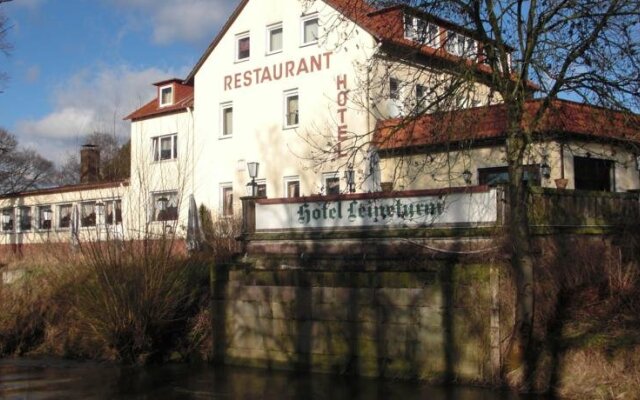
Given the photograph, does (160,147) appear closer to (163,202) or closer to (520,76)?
(163,202)

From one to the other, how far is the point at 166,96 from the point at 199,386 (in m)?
24.2

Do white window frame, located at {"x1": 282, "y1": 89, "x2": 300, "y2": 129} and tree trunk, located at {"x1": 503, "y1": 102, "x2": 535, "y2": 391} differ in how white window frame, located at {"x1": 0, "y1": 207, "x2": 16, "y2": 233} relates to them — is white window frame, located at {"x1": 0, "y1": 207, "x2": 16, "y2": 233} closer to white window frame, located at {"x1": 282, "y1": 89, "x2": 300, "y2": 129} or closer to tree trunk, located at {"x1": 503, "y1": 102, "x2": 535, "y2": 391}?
white window frame, located at {"x1": 282, "y1": 89, "x2": 300, "y2": 129}

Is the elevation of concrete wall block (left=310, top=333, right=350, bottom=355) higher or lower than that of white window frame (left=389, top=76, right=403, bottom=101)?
lower

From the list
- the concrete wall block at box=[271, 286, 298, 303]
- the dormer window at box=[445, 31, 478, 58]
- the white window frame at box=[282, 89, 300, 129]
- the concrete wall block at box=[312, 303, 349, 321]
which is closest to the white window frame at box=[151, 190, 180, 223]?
the concrete wall block at box=[271, 286, 298, 303]

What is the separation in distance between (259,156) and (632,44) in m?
20.1

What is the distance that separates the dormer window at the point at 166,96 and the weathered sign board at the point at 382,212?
783 inches

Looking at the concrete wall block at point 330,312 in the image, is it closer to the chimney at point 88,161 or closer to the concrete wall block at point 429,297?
the concrete wall block at point 429,297

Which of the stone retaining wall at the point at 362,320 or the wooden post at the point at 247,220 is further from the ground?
the wooden post at the point at 247,220

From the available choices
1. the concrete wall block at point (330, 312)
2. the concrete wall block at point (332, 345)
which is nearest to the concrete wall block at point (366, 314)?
the concrete wall block at point (330, 312)

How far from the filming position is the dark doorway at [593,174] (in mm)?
21812

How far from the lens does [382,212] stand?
15.4 metres

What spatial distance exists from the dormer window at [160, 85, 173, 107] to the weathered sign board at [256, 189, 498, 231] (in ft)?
65.3

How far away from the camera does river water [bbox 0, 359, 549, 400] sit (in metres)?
12.7

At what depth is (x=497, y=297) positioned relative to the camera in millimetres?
13055
